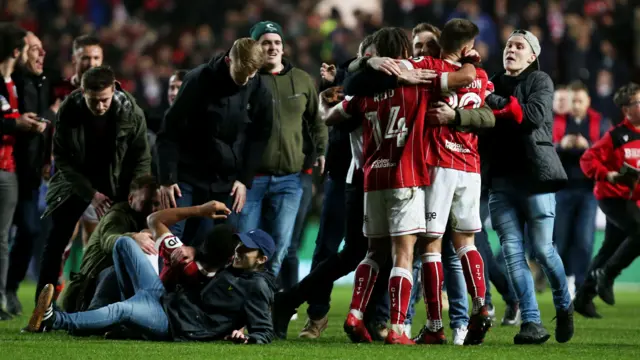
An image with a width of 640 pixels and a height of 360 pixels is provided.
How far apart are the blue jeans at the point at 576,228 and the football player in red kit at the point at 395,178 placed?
6.32 m

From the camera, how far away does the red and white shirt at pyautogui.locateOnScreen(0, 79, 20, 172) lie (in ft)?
33.4

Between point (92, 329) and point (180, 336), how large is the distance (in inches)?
20.9

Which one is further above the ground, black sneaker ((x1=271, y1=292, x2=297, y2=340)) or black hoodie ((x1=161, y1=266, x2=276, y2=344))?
black hoodie ((x1=161, y1=266, x2=276, y2=344))

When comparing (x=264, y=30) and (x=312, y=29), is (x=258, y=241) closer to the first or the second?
(x=264, y=30)

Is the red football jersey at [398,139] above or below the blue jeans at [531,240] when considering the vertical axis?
above

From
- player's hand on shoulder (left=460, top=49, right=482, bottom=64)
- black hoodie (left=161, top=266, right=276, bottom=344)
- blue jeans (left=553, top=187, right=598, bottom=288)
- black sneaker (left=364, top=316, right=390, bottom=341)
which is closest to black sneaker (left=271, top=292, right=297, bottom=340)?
black sneaker (left=364, top=316, right=390, bottom=341)

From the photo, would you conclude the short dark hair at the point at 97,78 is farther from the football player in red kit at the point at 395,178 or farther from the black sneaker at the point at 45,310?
the football player in red kit at the point at 395,178

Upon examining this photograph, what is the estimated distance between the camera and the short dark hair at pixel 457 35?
24.5 ft

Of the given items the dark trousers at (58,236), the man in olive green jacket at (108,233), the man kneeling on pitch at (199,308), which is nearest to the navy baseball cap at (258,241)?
the man kneeling on pitch at (199,308)

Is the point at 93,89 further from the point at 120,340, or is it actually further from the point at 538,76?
the point at 538,76

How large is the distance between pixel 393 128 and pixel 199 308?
1.61m

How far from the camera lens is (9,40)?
33.2ft

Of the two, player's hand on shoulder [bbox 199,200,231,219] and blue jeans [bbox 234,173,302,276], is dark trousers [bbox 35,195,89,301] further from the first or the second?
player's hand on shoulder [bbox 199,200,231,219]

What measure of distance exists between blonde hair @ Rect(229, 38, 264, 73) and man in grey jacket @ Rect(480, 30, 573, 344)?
1567mm
